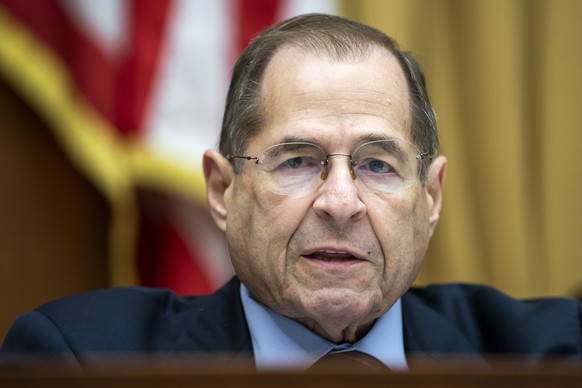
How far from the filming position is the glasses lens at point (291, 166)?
6.90 feet

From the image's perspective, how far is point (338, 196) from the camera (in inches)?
79.5

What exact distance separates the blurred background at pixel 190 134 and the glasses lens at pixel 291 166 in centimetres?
125

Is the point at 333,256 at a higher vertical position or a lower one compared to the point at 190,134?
lower

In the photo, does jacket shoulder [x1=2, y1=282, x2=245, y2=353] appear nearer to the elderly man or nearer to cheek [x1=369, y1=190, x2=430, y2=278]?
the elderly man

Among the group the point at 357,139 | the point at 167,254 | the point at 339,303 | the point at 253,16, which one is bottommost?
the point at 167,254

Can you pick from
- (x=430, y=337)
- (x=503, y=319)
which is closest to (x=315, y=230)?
(x=430, y=337)

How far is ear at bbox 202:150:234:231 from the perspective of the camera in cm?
232

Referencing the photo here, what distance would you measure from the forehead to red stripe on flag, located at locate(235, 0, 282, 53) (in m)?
1.17

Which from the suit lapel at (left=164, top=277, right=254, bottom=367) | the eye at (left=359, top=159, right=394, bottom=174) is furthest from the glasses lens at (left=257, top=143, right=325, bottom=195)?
the suit lapel at (left=164, top=277, right=254, bottom=367)

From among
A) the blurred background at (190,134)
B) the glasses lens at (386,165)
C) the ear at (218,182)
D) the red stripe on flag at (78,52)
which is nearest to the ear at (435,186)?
the glasses lens at (386,165)

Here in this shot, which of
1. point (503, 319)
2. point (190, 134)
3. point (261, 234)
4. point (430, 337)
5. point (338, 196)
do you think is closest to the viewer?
point (338, 196)

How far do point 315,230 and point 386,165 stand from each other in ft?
0.86

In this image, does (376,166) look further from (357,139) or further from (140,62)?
(140,62)

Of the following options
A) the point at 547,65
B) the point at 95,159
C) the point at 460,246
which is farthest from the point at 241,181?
the point at 547,65
